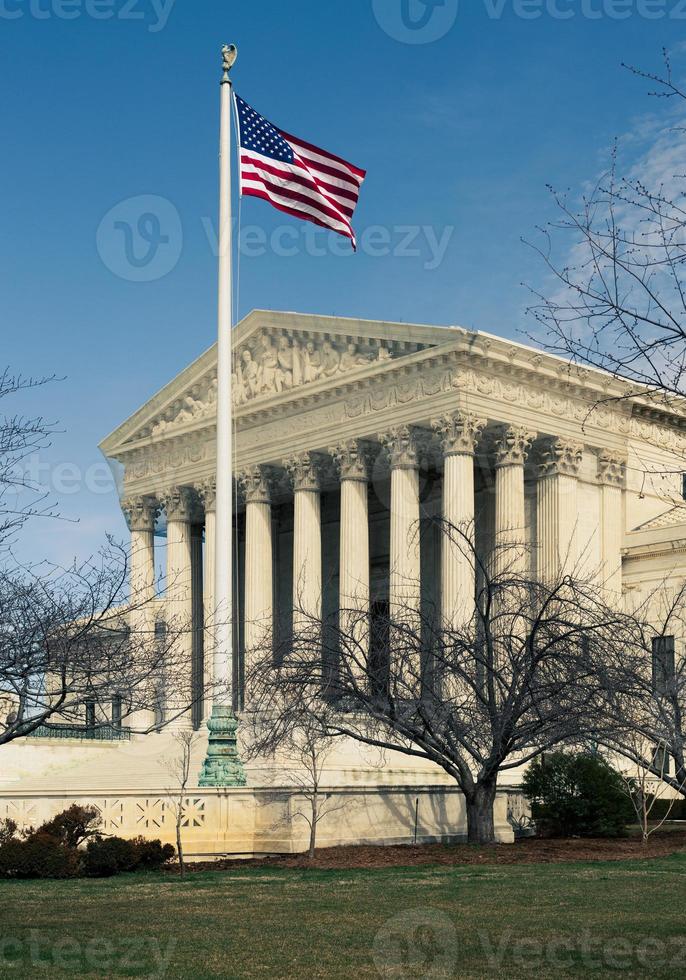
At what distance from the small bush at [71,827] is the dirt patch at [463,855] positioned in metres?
2.52

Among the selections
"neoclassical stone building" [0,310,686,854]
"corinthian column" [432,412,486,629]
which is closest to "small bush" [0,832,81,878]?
"neoclassical stone building" [0,310,686,854]

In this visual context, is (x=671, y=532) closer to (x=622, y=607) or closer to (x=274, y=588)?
(x=622, y=607)

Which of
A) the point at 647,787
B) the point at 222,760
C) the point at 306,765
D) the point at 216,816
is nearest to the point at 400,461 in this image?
the point at 647,787

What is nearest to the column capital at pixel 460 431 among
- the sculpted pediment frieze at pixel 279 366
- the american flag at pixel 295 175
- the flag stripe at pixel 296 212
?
the sculpted pediment frieze at pixel 279 366

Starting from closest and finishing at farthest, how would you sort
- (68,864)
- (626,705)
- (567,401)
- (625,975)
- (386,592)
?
(625,975)
(68,864)
(626,705)
(567,401)
(386,592)

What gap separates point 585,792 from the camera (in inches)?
1405

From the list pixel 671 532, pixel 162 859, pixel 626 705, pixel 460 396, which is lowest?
pixel 162 859

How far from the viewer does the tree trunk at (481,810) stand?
1198 inches

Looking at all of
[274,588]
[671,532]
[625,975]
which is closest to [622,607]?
[671,532]

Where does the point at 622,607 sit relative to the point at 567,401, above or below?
below

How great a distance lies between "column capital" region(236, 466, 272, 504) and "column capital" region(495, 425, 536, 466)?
40.8 ft

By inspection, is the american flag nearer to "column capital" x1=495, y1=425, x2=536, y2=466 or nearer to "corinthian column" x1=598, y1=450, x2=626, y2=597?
"column capital" x1=495, y1=425, x2=536, y2=466

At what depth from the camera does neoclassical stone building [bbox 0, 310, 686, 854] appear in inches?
2002

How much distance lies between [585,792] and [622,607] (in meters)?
20.0
